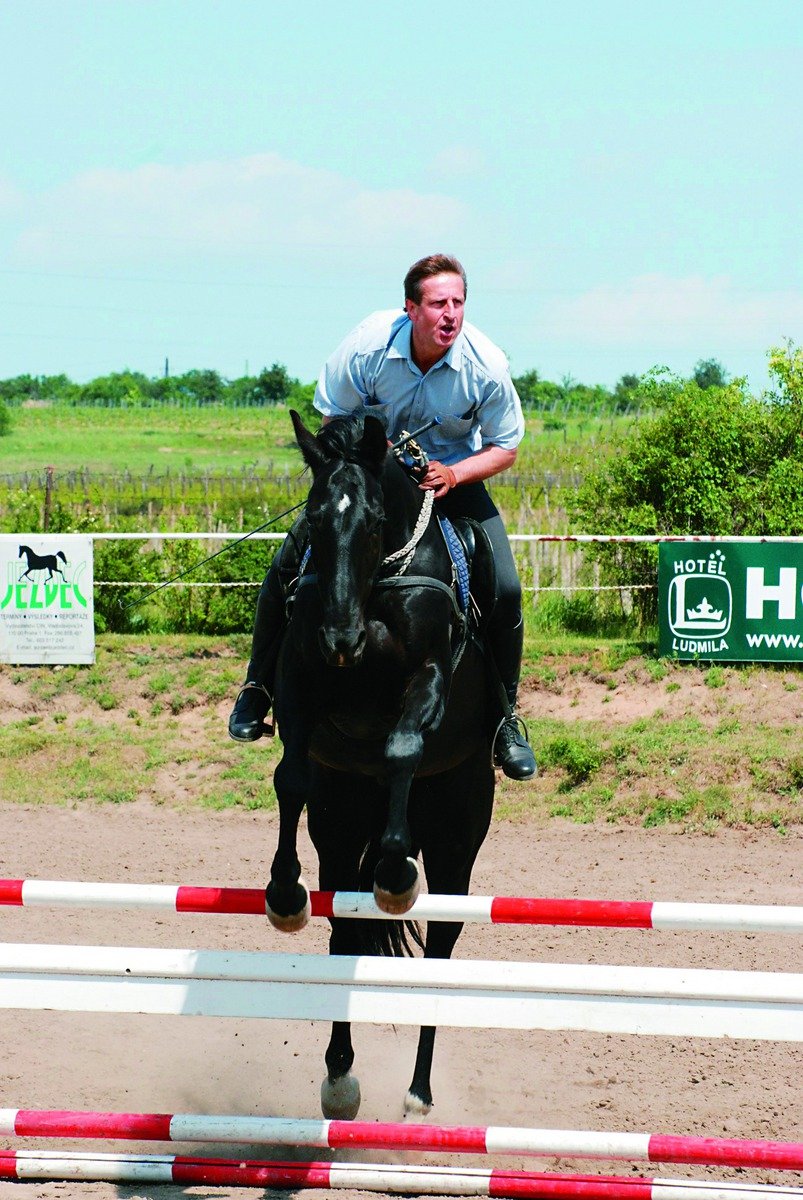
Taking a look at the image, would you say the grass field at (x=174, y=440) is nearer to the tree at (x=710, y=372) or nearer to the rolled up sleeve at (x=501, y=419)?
the tree at (x=710, y=372)

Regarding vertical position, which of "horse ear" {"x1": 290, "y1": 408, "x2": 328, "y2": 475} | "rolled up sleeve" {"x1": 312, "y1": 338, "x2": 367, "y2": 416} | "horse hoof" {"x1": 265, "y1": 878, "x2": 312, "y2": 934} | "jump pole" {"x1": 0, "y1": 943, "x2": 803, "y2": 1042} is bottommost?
"jump pole" {"x1": 0, "y1": 943, "x2": 803, "y2": 1042}

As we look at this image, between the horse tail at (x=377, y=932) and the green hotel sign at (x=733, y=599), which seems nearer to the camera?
the horse tail at (x=377, y=932)

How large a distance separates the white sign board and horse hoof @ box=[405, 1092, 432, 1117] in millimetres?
8582

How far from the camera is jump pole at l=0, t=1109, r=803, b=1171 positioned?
3859mm

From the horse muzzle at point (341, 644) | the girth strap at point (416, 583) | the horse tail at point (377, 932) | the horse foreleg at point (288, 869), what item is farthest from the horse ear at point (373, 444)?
the horse tail at point (377, 932)

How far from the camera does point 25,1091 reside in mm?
5160

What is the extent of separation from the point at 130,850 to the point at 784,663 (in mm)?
6167

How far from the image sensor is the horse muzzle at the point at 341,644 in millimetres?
3908

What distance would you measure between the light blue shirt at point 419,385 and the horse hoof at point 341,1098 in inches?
95.5

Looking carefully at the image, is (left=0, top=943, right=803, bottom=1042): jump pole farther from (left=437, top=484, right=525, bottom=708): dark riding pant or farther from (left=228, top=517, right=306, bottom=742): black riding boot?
(left=437, top=484, right=525, bottom=708): dark riding pant

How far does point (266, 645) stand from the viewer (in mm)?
5016

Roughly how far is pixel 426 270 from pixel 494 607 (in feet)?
4.15

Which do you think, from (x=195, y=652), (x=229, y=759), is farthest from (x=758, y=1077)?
(x=195, y=652)

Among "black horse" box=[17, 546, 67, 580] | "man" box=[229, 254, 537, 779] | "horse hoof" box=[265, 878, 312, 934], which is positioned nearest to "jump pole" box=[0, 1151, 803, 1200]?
"horse hoof" box=[265, 878, 312, 934]
